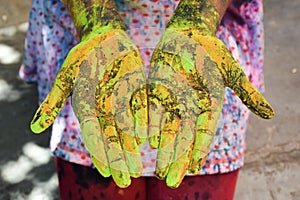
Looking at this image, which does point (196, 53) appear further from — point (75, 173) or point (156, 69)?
point (75, 173)

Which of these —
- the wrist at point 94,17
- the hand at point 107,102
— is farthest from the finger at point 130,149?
the wrist at point 94,17

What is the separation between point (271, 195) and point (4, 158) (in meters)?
0.86

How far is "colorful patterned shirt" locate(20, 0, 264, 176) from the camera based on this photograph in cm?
138

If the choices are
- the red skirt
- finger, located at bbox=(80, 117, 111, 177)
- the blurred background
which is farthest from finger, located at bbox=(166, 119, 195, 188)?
the blurred background

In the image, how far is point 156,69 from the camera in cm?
112

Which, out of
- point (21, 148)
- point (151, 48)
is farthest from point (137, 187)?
point (21, 148)

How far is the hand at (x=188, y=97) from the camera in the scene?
1059 millimetres

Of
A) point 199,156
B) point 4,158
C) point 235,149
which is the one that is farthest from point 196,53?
point 4,158

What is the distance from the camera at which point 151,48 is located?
138 centimetres

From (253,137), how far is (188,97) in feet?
3.33

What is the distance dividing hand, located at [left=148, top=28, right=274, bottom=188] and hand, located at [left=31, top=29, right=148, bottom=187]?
3cm

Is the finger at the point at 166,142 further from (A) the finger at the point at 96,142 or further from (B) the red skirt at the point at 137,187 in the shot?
(B) the red skirt at the point at 137,187

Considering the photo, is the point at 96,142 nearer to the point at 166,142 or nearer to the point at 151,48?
the point at 166,142

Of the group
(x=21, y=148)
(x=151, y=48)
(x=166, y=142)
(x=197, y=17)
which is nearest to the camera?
(x=166, y=142)
